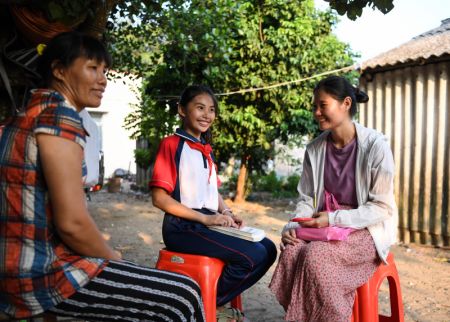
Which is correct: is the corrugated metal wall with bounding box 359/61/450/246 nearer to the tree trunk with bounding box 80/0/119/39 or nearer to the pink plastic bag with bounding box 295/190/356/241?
the pink plastic bag with bounding box 295/190/356/241

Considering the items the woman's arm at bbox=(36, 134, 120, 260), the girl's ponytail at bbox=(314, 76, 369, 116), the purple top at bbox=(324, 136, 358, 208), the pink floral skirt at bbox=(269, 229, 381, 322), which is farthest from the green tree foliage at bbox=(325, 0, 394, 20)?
the woman's arm at bbox=(36, 134, 120, 260)

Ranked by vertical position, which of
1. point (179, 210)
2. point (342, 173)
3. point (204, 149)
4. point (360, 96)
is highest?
point (360, 96)

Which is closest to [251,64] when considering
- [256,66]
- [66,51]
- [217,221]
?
[256,66]

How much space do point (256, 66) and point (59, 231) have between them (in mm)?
7935

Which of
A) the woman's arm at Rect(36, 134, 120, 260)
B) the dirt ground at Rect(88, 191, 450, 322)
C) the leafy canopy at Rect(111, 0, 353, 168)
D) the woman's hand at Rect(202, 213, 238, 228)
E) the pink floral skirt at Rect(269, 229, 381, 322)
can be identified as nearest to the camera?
the woman's arm at Rect(36, 134, 120, 260)

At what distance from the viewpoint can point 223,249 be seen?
2.85 metres

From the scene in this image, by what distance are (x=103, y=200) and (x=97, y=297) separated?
10011mm

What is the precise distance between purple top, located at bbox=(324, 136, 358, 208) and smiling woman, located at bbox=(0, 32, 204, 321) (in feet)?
4.83

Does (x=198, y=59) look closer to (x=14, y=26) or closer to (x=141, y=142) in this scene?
(x=14, y=26)

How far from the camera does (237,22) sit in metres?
8.44

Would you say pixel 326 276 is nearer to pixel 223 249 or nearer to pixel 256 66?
pixel 223 249

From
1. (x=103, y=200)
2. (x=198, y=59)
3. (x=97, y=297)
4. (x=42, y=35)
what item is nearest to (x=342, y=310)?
(x=97, y=297)

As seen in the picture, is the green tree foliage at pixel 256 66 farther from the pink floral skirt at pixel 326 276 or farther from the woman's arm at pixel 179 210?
the pink floral skirt at pixel 326 276

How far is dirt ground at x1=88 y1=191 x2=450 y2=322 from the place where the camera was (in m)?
4.07
